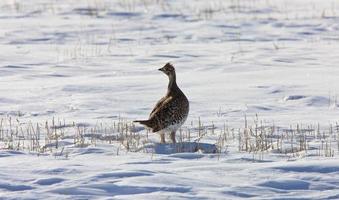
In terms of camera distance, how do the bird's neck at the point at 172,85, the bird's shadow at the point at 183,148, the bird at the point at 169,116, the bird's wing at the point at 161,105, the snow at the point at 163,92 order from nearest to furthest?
the snow at the point at 163,92
the bird's shadow at the point at 183,148
the bird at the point at 169,116
the bird's wing at the point at 161,105
the bird's neck at the point at 172,85

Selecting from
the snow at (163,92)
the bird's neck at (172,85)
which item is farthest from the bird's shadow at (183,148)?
the bird's neck at (172,85)

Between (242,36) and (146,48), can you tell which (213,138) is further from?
(242,36)

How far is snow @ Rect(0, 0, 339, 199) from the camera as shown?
280 inches

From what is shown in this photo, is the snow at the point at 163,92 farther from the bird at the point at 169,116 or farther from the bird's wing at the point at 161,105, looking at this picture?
the bird's wing at the point at 161,105

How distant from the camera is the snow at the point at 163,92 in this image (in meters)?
7.11

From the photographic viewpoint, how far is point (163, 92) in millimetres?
12992

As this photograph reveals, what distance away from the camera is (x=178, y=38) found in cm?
1920

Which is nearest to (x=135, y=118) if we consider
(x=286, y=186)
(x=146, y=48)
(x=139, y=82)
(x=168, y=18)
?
(x=139, y=82)

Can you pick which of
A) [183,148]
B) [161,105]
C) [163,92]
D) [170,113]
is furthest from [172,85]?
[163,92]

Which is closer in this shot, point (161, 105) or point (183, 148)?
point (183, 148)

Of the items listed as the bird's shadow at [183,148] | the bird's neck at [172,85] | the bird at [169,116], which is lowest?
the bird's shadow at [183,148]

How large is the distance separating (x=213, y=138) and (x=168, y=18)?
503 inches

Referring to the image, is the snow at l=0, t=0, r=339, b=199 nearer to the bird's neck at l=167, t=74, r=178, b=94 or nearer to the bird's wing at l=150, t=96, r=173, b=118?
the bird's wing at l=150, t=96, r=173, b=118

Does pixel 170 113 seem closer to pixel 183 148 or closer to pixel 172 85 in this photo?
pixel 172 85
